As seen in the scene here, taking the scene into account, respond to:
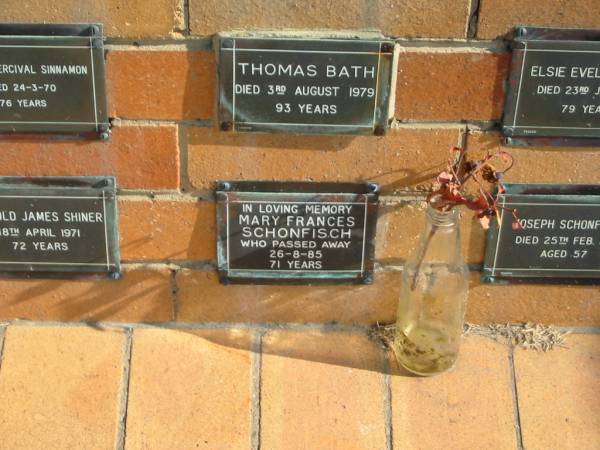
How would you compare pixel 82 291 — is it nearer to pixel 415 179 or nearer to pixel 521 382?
pixel 415 179

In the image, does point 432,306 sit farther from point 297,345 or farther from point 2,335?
point 2,335

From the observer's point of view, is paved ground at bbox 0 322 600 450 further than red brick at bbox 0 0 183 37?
Yes

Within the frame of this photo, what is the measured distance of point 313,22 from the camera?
124 cm

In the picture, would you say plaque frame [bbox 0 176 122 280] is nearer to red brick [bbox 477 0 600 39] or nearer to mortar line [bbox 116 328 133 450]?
mortar line [bbox 116 328 133 450]

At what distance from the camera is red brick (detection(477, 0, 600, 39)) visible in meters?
1.23

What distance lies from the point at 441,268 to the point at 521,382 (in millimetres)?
269

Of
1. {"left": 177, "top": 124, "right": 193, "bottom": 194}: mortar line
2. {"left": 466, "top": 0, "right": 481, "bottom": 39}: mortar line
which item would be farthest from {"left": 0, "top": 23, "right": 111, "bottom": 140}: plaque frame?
{"left": 466, "top": 0, "right": 481, "bottom": 39}: mortar line

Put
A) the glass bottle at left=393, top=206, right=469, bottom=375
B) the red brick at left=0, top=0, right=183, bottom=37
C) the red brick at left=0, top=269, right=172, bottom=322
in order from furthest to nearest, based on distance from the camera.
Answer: the red brick at left=0, top=269, right=172, bottom=322, the glass bottle at left=393, top=206, right=469, bottom=375, the red brick at left=0, top=0, right=183, bottom=37

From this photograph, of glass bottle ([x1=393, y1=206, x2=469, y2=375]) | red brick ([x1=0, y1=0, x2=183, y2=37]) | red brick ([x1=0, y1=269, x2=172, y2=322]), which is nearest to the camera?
red brick ([x1=0, y1=0, x2=183, y2=37])

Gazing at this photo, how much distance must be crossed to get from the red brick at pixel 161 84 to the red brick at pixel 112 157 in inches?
1.3

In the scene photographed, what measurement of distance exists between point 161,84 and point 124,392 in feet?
1.79

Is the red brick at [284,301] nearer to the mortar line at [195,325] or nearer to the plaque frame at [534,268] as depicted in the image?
the mortar line at [195,325]

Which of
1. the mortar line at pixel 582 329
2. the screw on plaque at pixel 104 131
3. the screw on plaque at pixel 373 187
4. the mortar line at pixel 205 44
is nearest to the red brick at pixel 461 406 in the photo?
the mortar line at pixel 582 329

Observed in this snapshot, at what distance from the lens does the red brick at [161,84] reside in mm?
1261
